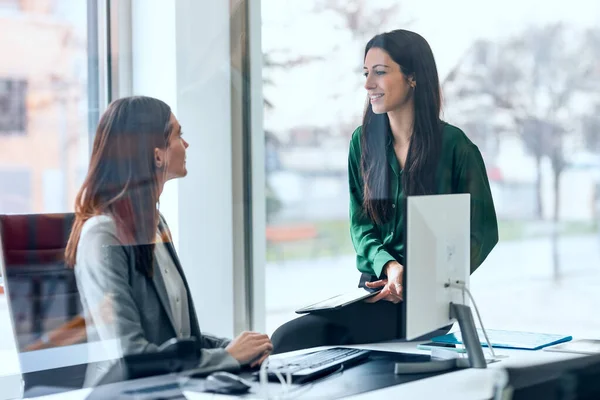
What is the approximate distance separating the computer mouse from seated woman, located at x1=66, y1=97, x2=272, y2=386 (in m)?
0.20

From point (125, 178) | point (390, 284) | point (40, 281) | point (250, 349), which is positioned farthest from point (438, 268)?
point (40, 281)

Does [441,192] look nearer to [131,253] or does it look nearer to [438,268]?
[438,268]

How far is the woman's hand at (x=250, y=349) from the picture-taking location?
201cm

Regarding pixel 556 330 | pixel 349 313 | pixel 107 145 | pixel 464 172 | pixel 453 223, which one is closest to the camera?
pixel 453 223

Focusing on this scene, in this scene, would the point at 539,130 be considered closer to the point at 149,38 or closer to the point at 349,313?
the point at 349,313

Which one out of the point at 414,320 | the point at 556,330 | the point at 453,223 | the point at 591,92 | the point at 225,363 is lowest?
the point at 556,330

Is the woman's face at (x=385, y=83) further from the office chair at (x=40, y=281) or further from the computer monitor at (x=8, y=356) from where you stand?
the computer monitor at (x=8, y=356)

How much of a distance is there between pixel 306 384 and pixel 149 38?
1.33 m

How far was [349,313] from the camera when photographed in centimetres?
273

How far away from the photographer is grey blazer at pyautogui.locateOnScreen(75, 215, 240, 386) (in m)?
2.12

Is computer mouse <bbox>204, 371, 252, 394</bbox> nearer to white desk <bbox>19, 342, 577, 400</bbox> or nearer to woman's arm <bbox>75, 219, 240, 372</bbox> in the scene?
white desk <bbox>19, 342, 577, 400</bbox>

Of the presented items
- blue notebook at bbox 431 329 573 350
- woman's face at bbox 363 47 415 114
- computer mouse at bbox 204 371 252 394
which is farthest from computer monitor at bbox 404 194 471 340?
woman's face at bbox 363 47 415 114

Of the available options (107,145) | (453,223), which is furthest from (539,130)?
(107,145)

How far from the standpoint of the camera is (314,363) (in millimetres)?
1911
